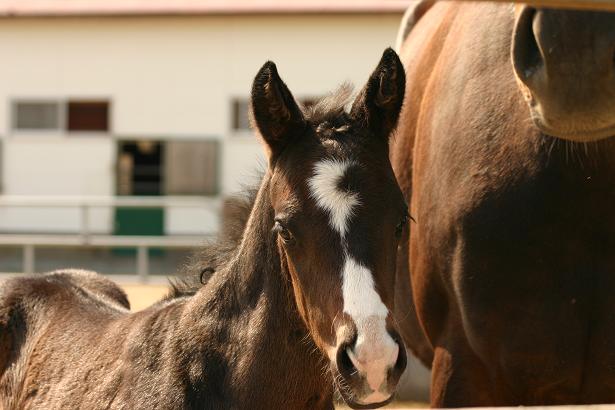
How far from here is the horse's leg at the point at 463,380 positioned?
395 cm

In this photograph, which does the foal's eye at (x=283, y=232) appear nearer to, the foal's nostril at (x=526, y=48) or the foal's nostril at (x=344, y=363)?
the foal's nostril at (x=344, y=363)

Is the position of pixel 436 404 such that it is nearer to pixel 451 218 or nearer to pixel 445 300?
pixel 445 300

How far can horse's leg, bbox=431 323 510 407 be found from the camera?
3.95 metres

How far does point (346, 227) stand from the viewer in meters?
Result: 3.00

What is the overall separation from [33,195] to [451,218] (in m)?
→ 18.1

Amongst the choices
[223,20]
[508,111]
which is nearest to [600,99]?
[508,111]

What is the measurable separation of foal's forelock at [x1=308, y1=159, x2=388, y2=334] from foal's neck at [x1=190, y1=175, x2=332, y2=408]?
1.11ft

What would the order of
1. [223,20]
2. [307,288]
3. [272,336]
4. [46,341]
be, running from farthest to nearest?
[223,20]
[46,341]
[272,336]
[307,288]

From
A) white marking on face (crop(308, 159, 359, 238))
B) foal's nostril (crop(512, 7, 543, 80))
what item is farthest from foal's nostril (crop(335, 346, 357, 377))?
foal's nostril (crop(512, 7, 543, 80))

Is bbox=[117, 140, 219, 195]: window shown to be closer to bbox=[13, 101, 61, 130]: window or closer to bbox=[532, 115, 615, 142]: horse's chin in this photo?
bbox=[13, 101, 61, 130]: window

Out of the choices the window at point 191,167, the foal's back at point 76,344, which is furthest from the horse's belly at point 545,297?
the window at point 191,167

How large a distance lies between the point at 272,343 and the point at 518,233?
1019 mm

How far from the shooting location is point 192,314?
11.7 ft

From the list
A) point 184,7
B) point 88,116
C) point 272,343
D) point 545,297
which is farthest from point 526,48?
point 88,116
